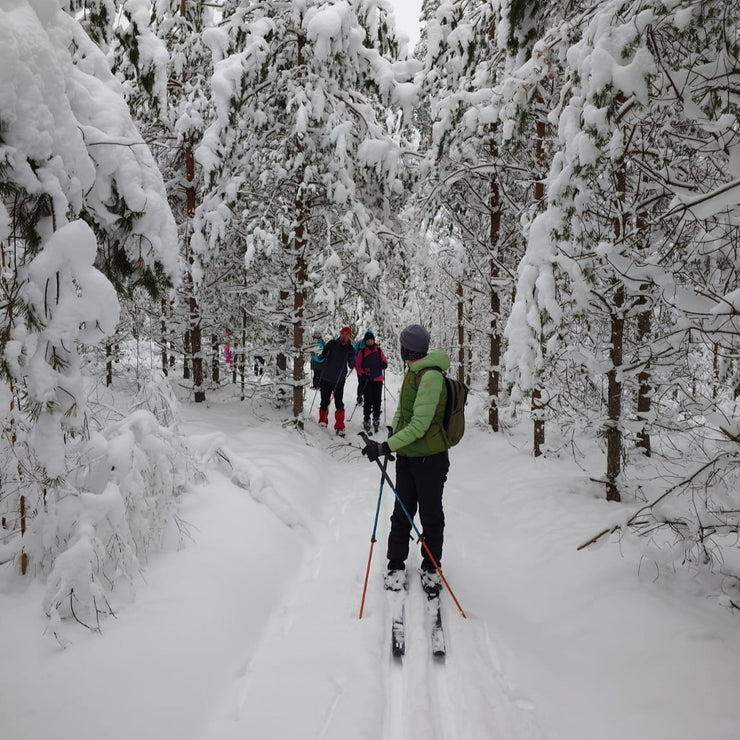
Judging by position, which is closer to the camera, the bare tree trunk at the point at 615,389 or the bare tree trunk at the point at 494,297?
the bare tree trunk at the point at 615,389

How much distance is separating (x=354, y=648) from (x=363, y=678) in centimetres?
33

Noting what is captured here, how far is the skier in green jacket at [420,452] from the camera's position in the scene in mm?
4277

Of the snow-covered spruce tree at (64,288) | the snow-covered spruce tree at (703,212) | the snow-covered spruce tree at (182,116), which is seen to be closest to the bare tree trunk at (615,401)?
the snow-covered spruce tree at (703,212)

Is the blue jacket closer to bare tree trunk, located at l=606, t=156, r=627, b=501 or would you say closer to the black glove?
bare tree trunk, located at l=606, t=156, r=627, b=501

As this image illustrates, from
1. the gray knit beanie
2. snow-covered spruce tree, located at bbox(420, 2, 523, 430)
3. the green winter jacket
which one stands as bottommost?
the green winter jacket

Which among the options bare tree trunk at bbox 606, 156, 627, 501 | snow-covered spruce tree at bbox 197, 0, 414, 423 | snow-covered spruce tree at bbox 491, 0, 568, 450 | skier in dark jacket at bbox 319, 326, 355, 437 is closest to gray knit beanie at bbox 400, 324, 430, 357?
snow-covered spruce tree at bbox 491, 0, 568, 450

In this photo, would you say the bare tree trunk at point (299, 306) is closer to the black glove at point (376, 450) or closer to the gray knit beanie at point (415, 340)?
the gray knit beanie at point (415, 340)

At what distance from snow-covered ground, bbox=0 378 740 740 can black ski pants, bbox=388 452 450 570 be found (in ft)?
1.12

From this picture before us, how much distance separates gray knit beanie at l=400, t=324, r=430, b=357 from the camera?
4566mm

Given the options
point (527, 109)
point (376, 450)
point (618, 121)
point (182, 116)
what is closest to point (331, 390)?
point (182, 116)

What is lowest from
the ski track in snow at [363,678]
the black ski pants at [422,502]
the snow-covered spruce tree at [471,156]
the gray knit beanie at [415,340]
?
the ski track in snow at [363,678]

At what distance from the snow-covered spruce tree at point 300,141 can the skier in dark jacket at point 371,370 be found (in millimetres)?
2042

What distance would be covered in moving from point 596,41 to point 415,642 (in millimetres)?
4345

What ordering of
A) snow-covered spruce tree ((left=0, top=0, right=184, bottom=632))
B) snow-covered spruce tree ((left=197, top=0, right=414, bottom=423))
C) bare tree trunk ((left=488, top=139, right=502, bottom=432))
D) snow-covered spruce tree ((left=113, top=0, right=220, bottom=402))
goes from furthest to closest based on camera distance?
bare tree trunk ((left=488, top=139, right=502, bottom=432)), snow-covered spruce tree ((left=113, top=0, right=220, bottom=402)), snow-covered spruce tree ((left=197, top=0, right=414, bottom=423)), snow-covered spruce tree ((left=0, top=0, right=184, bottom=632))
